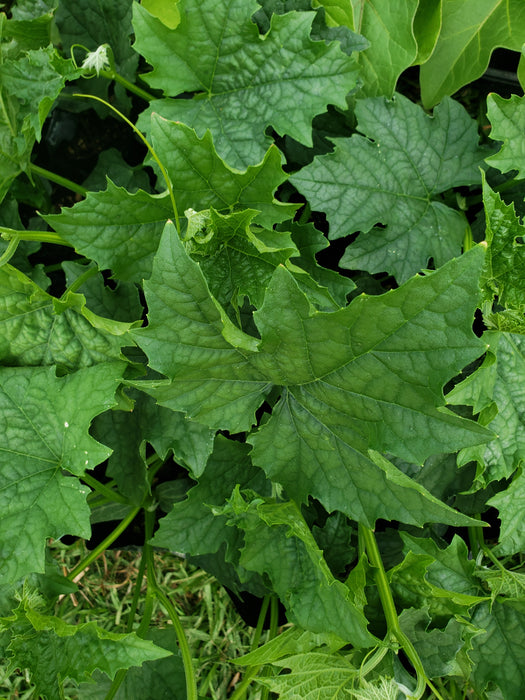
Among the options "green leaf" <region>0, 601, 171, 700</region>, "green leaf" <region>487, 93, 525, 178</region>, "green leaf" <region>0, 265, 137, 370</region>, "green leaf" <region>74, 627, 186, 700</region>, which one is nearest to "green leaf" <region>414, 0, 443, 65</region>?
"green leaf" <region>487, 93, 525, 178</region>

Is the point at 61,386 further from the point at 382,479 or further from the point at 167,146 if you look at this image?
the point at 382,479

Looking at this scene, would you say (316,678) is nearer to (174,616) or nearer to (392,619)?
(392,619)

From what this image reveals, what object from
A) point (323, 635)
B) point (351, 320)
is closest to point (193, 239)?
point (351, 320)

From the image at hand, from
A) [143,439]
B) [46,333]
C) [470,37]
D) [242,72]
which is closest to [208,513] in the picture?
[143,439]

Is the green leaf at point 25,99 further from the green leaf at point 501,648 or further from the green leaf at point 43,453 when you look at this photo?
the green leaf at point 501,648

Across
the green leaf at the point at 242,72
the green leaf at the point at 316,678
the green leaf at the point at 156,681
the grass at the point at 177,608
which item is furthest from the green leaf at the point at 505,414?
the grass at the point at 177,608

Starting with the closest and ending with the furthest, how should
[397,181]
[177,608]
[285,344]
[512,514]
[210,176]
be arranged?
[285,344] < [210,176] < [512,514] < [397,181] < [177,608]
